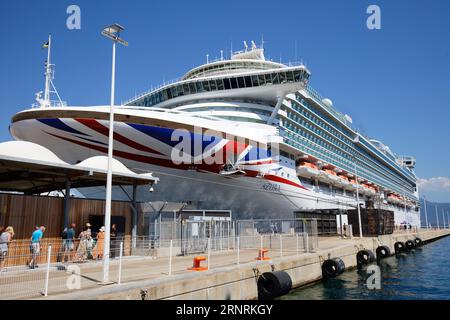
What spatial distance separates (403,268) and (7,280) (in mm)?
21789

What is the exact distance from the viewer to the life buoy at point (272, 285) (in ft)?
39.4

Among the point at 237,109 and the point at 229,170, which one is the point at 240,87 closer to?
the point at 237,109

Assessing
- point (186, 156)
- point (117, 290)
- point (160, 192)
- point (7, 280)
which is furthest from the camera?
point (160, 192)

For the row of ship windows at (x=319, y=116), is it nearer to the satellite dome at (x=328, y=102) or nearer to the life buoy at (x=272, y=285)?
the satellite dome at (x=328, y=102)

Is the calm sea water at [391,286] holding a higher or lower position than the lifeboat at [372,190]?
lower

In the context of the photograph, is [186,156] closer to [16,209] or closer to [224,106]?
[224,106]

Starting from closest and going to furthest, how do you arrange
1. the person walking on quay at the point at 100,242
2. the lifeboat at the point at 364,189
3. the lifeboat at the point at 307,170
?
the person walking on quay at the point at 100,242
the lifeboat at the point at 307,170
the lifeboat at the point at 364,189

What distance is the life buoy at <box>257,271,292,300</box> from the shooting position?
472 inches

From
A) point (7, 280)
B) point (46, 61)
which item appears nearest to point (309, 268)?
point (7, 280)

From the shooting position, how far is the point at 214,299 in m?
10.2

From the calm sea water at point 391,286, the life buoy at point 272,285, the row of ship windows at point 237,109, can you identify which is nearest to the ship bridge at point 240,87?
the row of ship windows at point 237,109

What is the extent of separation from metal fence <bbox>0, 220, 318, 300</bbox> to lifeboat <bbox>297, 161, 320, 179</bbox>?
11.3 m

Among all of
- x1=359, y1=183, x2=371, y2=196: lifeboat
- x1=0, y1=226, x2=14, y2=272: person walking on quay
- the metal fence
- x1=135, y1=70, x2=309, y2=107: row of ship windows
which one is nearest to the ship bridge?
x1=135, y1=70, x2=309, y2=107: row of ship windows

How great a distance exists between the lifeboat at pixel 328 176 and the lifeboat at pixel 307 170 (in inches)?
71.5
